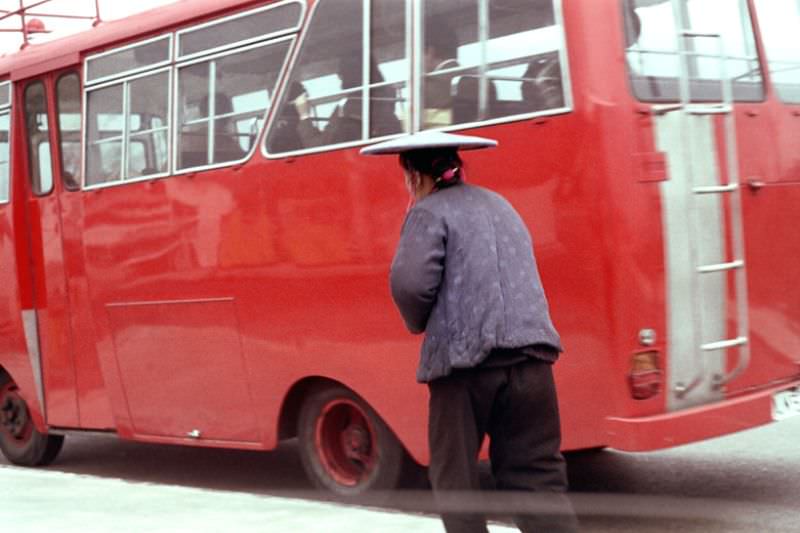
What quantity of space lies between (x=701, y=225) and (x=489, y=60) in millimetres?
1332

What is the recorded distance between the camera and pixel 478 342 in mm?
5148

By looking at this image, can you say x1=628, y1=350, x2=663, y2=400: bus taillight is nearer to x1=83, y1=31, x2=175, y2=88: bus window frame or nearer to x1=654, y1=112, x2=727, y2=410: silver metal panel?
x1=654, y1=112, x2=727, y2=410: silver metal panel

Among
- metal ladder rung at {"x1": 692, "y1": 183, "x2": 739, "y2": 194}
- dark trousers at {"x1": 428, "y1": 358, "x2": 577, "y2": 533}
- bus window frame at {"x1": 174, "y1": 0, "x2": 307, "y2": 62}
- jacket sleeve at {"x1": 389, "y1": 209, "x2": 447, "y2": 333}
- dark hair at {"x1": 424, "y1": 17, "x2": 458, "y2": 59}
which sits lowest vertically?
dark trousers at {"x1": 428, "y1": 358, "x2": 577, "y2": 533}

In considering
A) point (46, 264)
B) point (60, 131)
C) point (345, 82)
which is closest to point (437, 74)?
point (345, 82)

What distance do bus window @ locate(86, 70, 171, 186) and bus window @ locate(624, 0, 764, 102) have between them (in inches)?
133

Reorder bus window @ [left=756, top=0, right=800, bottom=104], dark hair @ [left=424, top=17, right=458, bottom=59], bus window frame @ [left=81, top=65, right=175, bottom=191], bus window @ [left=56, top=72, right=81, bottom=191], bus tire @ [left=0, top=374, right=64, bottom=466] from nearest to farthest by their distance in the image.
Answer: dark hair @ [left=424, top=17, right=458, bottom=59] → bus window @ [left=756, top=0, right=800, bottom=104] → bus window frame @ [left=81, top=65, right=175, bottom=191] → bus window @ [left=56, top=72, right=81, bottom=191] → bus tire @ [left=0, top=374, right=64, bottom=466]

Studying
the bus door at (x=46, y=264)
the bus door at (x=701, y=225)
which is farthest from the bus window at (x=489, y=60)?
the bus door at (x=46, y=264)

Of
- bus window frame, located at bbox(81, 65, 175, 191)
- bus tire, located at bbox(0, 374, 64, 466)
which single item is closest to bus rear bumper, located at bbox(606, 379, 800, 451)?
bus window frame, located at bbox(81, 65, 175, 191)

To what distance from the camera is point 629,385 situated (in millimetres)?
7051

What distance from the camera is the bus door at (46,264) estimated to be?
1046cm

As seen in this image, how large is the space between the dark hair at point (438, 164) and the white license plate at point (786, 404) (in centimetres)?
307

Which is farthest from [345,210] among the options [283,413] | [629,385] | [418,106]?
[629,385]

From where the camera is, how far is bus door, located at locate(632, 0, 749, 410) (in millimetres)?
7227

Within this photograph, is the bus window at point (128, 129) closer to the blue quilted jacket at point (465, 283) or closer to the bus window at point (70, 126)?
the bus window at point (70, 126)
